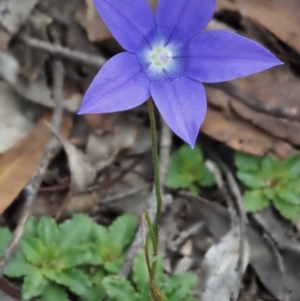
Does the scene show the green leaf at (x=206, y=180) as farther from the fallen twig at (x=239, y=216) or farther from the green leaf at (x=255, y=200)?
the green leaf at (x=255, y=200)

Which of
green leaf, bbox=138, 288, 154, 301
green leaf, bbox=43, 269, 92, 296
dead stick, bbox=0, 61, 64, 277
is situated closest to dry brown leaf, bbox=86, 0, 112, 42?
dead stick, bbox=0, 61, 64, 277

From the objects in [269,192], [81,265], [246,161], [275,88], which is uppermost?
[275,88]

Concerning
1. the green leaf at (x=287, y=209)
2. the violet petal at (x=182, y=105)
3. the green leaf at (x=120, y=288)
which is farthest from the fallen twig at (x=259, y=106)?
the green leaf at (x=120, y=288)

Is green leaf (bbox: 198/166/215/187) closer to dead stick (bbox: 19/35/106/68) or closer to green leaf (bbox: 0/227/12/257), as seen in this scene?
dead stick (bbox: 19/35/106/68)

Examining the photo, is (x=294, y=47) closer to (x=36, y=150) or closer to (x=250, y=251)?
(x=250, y=251)

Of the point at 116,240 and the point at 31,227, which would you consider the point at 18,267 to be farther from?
the point at 116,240

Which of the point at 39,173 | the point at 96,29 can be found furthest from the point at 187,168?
the point at 96,29

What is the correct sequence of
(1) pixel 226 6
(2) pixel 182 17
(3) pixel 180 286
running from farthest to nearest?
(1) pixel 226 6 → (3) pixel 180 286 → (2) pixel 182 17

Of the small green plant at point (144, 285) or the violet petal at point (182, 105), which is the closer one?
the violet petal at point (182, 105)
